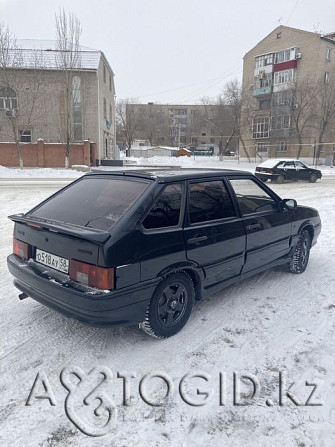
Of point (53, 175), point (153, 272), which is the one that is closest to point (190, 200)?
point (153, 272)

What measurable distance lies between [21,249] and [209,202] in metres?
2.02

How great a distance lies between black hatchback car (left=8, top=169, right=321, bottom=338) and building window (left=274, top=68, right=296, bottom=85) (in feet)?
151

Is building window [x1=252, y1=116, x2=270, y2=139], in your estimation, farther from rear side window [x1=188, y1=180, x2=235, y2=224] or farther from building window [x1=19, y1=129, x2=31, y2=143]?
rear side window [x1=188, y1=180, x2=235, y2=224]

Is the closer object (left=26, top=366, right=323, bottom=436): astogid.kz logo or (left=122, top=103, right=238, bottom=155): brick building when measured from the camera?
(left=26, top=366, right=323, bottom=436): astogid.kz logo

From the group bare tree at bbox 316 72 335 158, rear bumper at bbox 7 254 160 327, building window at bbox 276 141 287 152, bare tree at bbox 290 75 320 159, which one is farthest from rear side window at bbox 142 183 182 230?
building window at bbox 276 141 287 152

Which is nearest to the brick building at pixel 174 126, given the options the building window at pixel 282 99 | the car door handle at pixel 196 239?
the building window at pixel 282 99

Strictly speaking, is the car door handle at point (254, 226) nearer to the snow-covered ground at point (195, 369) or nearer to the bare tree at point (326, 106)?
the snow-covered ground at point (195, 369)

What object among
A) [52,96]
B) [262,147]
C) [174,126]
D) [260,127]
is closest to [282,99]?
[260,127]

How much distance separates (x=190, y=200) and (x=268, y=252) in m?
1.50

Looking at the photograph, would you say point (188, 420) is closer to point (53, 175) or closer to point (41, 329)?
point (41, 329)

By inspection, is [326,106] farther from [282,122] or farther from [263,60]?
[263,60]

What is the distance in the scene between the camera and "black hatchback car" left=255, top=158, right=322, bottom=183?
17703 millimetres

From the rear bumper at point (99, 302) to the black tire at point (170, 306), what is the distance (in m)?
0.11

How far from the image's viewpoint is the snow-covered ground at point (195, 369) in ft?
7.20
